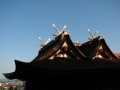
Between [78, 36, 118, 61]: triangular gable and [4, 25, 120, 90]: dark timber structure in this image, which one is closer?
[4, 25, 120, 90]: dark timber structure

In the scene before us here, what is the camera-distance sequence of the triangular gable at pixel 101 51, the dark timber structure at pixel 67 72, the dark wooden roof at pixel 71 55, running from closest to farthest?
1. the dark timber structure at pixel 67 72
2. the dark wooden roof at pixel 71 55
3. the triangular gable at pixel 101 51

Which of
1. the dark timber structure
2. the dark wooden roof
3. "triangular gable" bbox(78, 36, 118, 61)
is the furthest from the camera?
"triangular gable" bbox(78, 36, 118, 61)

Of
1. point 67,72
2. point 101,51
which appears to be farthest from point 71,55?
point 67,72

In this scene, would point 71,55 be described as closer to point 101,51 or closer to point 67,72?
point 101,51

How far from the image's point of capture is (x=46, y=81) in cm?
1134

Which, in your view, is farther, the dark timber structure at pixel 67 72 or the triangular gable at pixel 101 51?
the triangular gable at pixel 101 51

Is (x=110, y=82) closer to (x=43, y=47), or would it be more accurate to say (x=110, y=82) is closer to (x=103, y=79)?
(x=103, y=79)

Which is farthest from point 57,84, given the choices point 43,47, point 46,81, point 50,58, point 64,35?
point 43,47

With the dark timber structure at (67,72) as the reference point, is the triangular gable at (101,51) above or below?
above

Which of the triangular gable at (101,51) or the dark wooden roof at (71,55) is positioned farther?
the triangular gable at (101,51)

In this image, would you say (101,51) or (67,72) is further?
(101,51)

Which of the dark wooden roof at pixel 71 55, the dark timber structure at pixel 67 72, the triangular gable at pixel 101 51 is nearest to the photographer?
the dark timber structure at pixel 67 72

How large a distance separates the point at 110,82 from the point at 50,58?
4.29m

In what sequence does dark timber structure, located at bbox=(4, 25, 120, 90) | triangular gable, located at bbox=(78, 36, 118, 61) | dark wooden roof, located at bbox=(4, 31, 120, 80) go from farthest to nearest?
triangular gable, located at bbox=(78, 36, 118, 61), dark wooden roof, located at bbox=(4, 31, 120, 80), dark timber structure, located at bbox=(4, 25, 120, 90)
